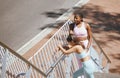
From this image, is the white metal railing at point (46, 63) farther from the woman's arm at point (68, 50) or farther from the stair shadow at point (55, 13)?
the stair shadow at point (55, 13)

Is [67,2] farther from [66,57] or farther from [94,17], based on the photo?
[66,57]

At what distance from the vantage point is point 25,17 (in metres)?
19.6

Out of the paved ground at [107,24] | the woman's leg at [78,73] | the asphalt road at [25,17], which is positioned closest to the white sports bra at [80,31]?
the woman's leg at [78,73]

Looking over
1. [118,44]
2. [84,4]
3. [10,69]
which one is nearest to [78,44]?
[10,69]

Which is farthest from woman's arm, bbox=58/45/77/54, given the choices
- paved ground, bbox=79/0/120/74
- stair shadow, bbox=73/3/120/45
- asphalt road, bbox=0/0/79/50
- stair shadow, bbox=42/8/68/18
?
stair shadow, bbox=42/8/68/18

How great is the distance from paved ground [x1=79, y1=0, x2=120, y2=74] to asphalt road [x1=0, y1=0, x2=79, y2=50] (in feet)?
4.55

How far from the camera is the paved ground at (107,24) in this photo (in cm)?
1583

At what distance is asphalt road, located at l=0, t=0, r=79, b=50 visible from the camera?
17656mm

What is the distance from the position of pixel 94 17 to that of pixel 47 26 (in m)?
2.70

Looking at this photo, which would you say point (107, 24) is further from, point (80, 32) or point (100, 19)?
point (80, 32)

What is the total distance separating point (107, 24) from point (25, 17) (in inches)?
172

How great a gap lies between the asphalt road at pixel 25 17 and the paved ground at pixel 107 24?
1.39 meters

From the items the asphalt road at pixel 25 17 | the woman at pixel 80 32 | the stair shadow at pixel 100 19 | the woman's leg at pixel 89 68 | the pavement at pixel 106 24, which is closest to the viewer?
the woman's leg at pixel 89 68

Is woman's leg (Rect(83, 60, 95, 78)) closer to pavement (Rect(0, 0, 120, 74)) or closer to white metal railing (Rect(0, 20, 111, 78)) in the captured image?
white metal railing (Rect(0, 20, 111, 78))
